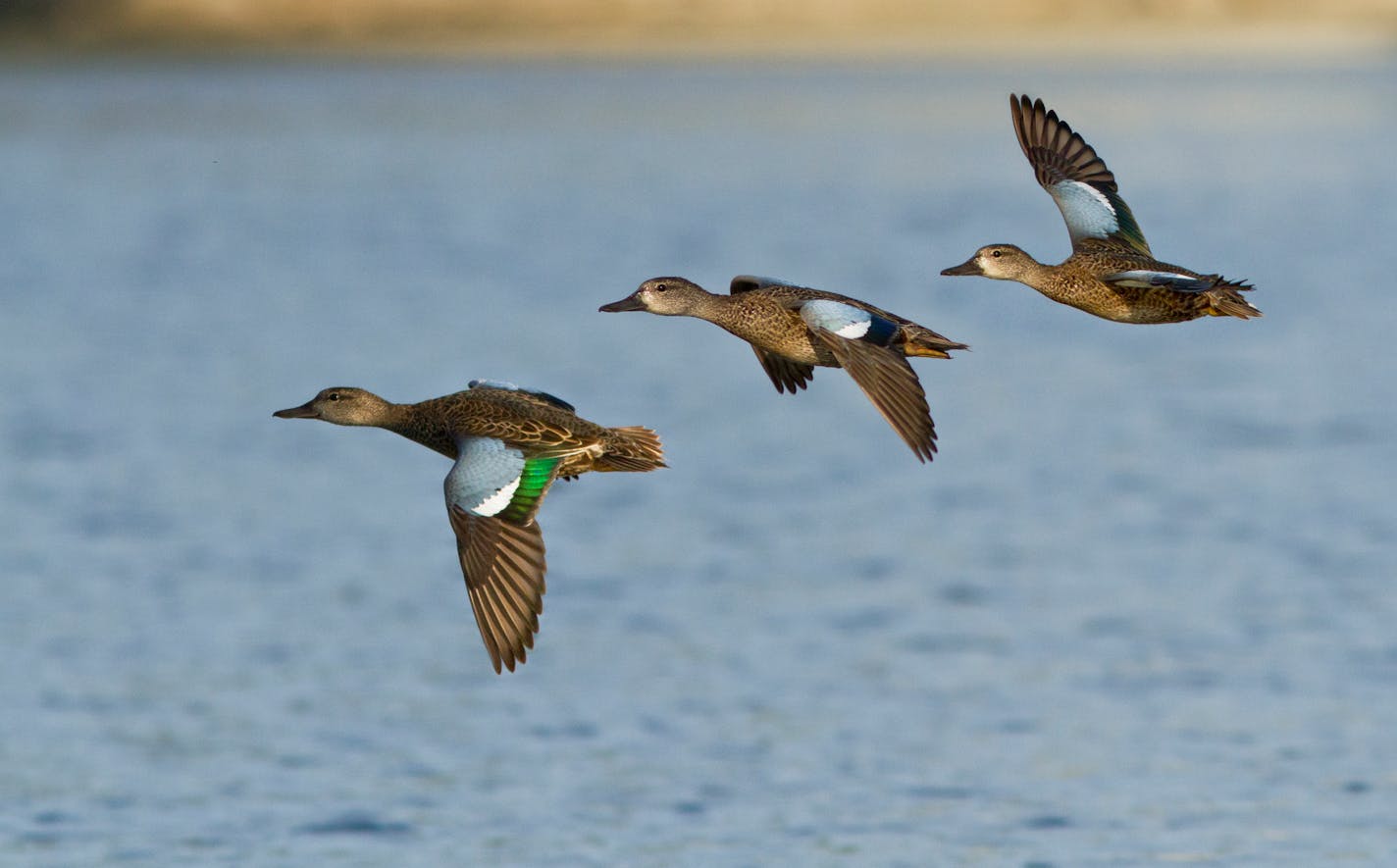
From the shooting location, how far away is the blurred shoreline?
69.3 metres

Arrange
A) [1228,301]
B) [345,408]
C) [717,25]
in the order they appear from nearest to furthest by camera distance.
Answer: [1228,301]
[345,408]
[717,25]

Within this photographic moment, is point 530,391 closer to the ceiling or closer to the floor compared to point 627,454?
closer to the ceiling

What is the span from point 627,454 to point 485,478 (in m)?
0.75

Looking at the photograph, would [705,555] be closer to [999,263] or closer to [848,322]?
[999,263]

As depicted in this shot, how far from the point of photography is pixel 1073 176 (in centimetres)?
877

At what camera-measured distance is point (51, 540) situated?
26.3 metres

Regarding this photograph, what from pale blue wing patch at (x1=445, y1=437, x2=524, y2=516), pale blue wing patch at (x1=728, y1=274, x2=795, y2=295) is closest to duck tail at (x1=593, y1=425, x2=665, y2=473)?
pale blue wing patch at (x1=445, y1=437, x2=524, y2=516)

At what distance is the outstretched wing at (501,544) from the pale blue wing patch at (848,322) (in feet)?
3.50

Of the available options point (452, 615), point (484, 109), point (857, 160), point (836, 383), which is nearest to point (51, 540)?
point (452, 615)

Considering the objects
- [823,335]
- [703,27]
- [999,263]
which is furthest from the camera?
[703,27]

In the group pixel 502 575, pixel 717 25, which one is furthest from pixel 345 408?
pixel 717 25

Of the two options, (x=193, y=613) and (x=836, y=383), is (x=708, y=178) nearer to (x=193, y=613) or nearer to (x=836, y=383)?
(x=836, y=383)

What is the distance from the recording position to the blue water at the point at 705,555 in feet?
58.9

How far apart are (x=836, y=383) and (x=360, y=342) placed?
7579 mm
